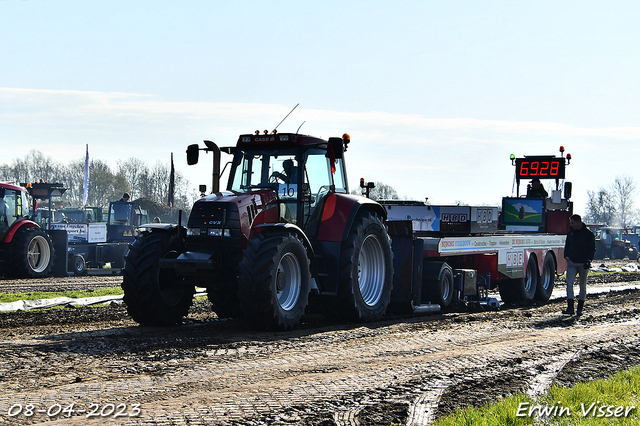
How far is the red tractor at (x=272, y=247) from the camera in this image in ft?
31.4

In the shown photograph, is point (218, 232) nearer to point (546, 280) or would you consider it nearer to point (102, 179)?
point (546, 280)

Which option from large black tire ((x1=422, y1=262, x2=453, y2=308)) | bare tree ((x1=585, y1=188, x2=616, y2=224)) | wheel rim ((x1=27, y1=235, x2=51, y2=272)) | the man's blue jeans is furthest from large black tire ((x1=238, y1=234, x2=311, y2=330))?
bare tree ((x1=585, y1=188, x2=616, y2=224))

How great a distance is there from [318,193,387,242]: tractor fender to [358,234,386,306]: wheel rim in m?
0.73

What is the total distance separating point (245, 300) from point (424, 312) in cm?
453

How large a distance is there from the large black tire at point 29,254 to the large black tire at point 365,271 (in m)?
12.0

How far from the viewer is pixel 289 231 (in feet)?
32.2

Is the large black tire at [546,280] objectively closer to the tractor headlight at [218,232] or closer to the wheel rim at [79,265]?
the tractor headlight at [218,232]

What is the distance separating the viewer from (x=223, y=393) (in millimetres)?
6195

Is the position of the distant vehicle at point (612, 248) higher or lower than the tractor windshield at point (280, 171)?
lower

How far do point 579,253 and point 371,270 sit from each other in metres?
4.35

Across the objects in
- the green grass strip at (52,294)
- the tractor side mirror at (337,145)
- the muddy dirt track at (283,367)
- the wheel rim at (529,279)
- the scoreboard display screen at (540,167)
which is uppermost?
the scoreboard display screen at (540,167)

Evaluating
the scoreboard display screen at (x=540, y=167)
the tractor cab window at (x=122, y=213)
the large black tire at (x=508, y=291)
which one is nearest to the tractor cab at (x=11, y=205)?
the tractor cab window at (x=122, y=213)

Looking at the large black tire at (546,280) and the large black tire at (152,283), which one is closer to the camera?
the large black tire at (152,283)

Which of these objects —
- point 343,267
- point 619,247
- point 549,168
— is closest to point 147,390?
point 343,267
